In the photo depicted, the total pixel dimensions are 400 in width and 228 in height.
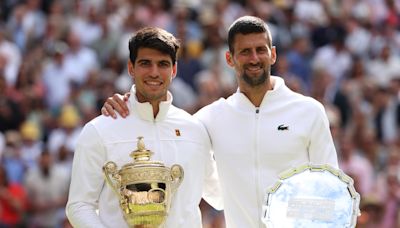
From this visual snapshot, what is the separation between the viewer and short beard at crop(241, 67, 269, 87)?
7.98m

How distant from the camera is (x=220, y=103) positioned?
27.3ft

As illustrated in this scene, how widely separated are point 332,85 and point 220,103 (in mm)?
8119

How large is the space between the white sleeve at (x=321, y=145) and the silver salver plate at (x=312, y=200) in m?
0.62

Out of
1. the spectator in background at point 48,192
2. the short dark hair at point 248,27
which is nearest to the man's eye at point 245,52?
the short dark hair at point 248,27

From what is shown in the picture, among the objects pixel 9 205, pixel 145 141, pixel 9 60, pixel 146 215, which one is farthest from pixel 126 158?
pixel 9 60

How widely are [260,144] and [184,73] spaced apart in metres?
7.73

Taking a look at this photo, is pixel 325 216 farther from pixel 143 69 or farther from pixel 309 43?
pixel 309 43

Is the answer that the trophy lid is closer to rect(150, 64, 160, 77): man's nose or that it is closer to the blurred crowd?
rect(150, 64, 160, 77): man's nose

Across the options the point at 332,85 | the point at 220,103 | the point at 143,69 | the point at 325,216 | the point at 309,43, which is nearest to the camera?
the point at 325,216

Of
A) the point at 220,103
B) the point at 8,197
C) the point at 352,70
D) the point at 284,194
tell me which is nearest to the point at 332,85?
the point at 352,70

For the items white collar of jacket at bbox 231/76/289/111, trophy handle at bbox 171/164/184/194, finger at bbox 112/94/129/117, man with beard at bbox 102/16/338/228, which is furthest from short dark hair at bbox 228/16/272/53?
trophy handle at bbox 171/164/184/194

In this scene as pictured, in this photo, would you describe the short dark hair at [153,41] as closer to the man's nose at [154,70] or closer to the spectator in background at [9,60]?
the man's nose at [154,70]

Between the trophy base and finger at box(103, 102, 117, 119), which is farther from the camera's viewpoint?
finger at box(103, 102, 117, 119)

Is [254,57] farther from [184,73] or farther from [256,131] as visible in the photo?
[184,73]
